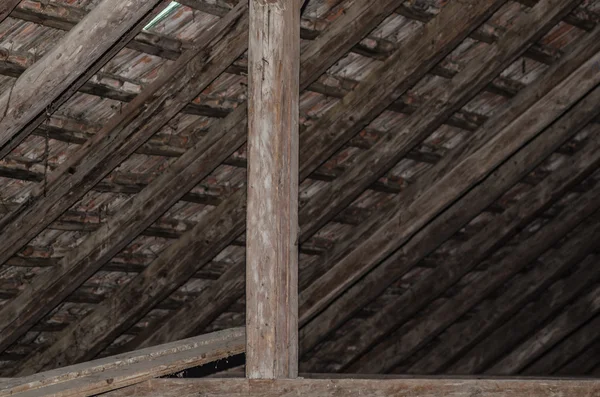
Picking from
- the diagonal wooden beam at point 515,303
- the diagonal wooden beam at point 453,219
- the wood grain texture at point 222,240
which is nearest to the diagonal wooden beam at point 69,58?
the wood grain texture at point 222,240

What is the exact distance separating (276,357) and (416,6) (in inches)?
91.1

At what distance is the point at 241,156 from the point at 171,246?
63 centimetres

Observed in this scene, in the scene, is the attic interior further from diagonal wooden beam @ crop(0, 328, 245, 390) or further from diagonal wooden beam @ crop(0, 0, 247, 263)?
diagonal wooden beam @ crop(0, 328, 245, 390)

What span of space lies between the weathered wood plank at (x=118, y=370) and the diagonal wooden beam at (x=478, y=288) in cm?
401

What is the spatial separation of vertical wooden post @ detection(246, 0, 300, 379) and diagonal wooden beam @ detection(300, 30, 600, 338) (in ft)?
6.36

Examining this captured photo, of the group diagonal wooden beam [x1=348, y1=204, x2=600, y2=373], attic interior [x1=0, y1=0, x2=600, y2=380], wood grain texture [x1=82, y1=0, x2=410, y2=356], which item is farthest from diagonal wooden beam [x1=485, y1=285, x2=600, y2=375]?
wood grain texture [x1=82, y1=0, x2=410, y2=356]

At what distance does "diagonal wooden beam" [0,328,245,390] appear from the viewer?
3.26 meters

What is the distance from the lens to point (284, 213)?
141 inches

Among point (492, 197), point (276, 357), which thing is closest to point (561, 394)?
point (276, 357)

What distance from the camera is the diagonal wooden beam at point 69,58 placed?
134 inches

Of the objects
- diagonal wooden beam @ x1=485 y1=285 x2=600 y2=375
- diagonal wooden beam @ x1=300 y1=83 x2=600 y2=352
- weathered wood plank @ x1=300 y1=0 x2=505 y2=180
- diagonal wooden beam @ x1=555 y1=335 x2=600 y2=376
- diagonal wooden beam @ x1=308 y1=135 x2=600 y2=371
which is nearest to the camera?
weathered wood plank @ x1=300 y1=0 x2=505 y2=180

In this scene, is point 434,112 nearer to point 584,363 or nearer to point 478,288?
point 478,288

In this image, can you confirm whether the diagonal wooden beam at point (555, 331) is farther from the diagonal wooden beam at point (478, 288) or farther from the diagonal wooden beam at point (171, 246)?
the diagonal wooden beam at point (171, 246)

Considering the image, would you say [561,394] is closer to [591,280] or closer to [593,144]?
[593,144]
